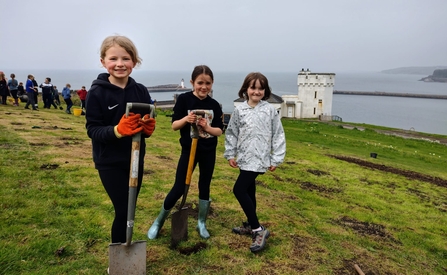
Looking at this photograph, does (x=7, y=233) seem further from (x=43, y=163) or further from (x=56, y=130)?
(x=56, y=130)

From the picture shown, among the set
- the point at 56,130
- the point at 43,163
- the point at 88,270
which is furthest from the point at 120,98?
the point at 56,130

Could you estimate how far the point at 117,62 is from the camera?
118 inches

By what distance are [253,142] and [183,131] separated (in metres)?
0.90

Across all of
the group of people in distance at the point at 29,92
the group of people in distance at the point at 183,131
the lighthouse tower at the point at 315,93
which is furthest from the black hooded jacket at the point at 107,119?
the lighthouse tower at the point at 315,93

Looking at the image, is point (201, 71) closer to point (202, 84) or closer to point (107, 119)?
point (202, 84)

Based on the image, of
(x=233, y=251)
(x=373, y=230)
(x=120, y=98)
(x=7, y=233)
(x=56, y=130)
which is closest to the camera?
Result: (x=120, y=98)

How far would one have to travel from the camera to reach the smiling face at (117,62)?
3000 millimetres

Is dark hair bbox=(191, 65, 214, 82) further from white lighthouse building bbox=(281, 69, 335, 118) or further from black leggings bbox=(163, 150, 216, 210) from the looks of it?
white lighthouse building bbox=(281, 69, 335, 118)

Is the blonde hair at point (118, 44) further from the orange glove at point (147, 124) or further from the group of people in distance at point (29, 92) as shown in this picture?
the group of people in distance at point (29, 92)

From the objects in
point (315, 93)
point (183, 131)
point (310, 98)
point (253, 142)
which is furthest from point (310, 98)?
point (183, 131)

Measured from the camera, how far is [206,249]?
402cm

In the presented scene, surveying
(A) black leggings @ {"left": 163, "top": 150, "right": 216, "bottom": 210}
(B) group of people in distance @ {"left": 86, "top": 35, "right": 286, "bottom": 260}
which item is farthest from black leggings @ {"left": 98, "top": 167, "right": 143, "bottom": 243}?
(A) black leggings @ {"left": 163, "top": 150, "right": 216, "bottom": 210}

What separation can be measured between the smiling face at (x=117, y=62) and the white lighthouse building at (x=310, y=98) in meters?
58.7

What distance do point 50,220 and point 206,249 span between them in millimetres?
2107
